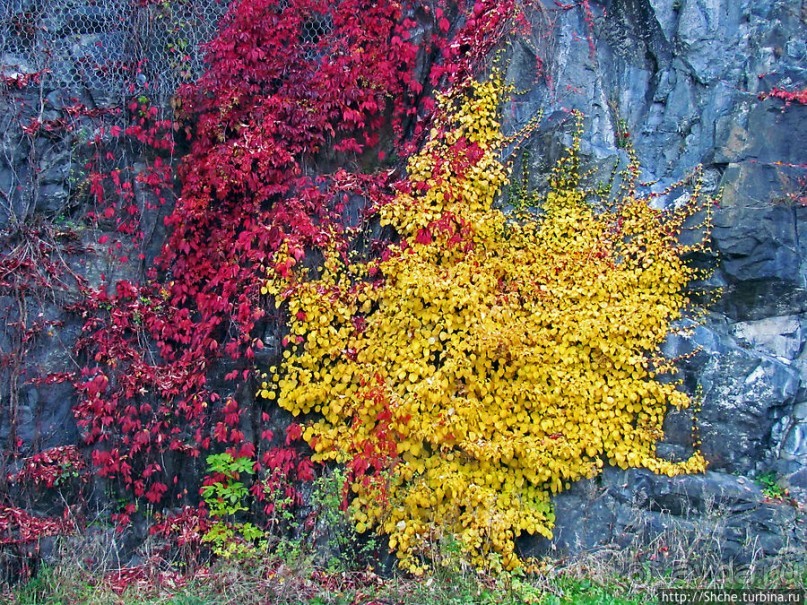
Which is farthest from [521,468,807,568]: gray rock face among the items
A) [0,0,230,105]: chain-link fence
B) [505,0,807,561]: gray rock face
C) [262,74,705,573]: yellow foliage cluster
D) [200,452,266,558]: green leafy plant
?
[0,0,230,105]: chain-link fence

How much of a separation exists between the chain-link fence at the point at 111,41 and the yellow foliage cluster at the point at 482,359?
98.9 inches

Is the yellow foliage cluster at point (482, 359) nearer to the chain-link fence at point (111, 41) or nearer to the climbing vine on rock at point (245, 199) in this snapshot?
the climbing vine on rock at point (245, 199)

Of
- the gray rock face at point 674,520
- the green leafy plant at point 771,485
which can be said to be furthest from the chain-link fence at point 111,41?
the green leafy plant at point 771,485

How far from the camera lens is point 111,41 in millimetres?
6613

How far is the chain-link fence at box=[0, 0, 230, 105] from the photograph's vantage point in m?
6.50

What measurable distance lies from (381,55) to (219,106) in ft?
5.28

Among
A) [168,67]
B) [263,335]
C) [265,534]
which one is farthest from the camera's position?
[168,67]

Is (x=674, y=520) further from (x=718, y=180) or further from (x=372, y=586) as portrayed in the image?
(x=718, y=180)

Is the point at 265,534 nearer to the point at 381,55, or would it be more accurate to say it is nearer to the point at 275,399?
the point at 275,399

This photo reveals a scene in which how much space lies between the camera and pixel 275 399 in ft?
19.5

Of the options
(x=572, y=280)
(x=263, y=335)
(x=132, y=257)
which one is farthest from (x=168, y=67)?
(x=572, y=280)

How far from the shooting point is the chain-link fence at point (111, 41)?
650 centimetres

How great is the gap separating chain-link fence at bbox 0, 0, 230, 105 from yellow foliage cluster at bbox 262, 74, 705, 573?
2512 millimetres

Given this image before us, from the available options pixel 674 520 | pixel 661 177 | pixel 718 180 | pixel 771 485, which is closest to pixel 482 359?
pixel 674 520
